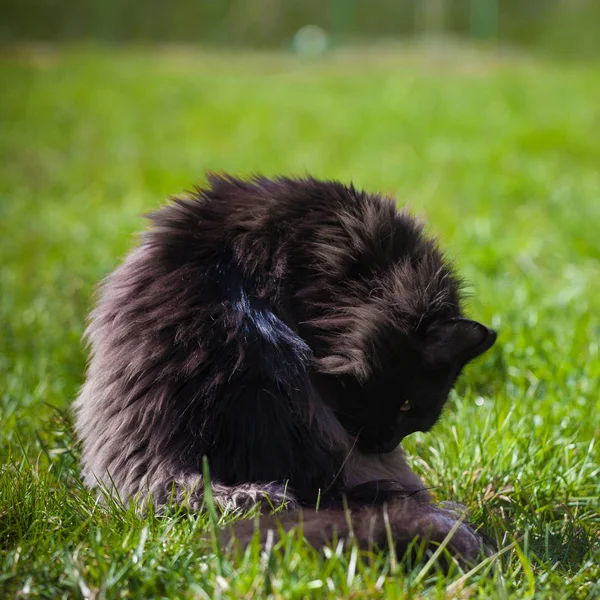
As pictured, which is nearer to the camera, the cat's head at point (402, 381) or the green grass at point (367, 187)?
the green grass at point (367, 187)

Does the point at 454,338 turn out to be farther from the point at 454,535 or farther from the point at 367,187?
the point at 367,187

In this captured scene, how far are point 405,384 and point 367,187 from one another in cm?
289

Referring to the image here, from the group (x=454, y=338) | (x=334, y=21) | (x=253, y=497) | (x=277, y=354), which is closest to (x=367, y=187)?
(x=454, y=338)

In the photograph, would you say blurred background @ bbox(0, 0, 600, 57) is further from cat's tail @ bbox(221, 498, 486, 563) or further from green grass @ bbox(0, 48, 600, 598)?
cat's tail @ bbox(221, 498, 486, 563)

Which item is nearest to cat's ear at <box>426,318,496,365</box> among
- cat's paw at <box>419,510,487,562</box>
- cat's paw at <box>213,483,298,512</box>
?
cat's paw at <box>419,510,487,562</box>

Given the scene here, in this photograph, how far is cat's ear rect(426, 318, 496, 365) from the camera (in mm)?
2664

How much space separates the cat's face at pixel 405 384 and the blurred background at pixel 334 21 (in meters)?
16.3

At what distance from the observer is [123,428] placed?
2.57 m

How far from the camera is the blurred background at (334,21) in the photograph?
19094mm

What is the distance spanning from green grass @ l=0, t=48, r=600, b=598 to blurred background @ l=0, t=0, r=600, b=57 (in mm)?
3644

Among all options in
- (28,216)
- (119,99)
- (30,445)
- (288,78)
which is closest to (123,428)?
(30,445)

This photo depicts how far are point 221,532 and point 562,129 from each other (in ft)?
28.7

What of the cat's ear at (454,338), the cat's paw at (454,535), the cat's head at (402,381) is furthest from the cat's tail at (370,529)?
the cat's ear at (454,338)

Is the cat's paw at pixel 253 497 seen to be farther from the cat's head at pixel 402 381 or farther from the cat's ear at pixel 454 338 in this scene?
the cat's ear at pixel 454 338
